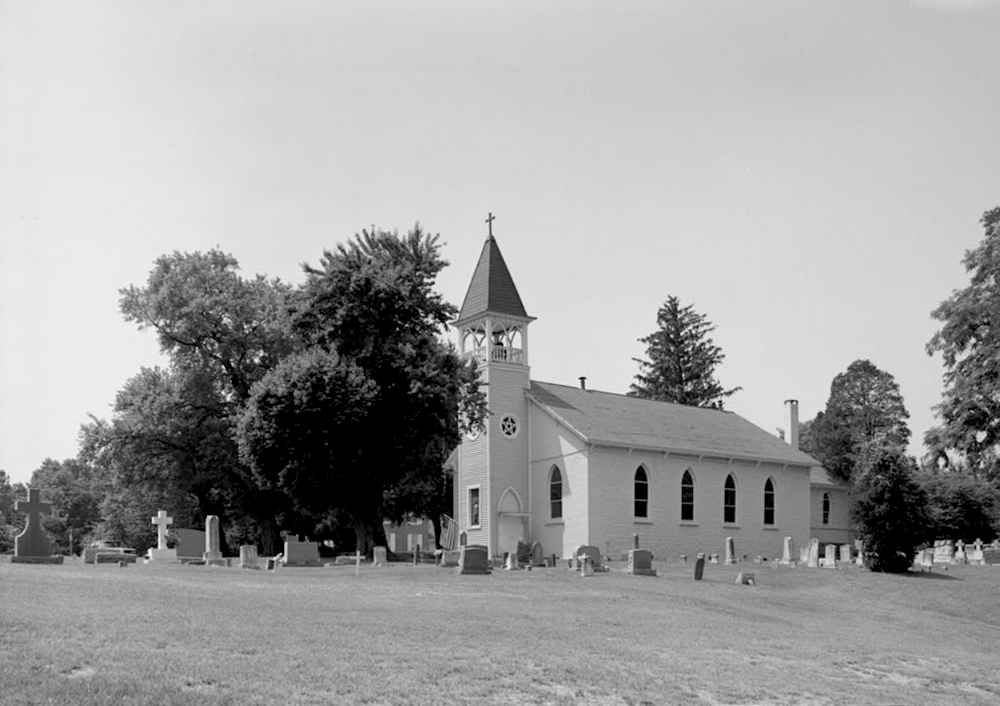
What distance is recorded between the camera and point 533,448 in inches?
1961

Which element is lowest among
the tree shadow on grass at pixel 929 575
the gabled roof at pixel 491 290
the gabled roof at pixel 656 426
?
the tree shadow on grass at pixel 929 575

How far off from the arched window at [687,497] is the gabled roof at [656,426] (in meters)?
1.28

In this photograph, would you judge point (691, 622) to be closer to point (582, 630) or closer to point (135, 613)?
point (582, 630)

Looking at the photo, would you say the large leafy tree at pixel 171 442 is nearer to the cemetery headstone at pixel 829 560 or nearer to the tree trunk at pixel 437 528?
the tree trunk at pixel 437 528

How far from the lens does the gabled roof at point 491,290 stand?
4925 cm

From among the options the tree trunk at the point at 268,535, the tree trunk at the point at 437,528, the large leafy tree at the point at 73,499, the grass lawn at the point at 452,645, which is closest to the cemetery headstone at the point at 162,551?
the tree trunk at the point at 268,535

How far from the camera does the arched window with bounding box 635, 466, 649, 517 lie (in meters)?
48.6

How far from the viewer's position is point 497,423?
162 ft

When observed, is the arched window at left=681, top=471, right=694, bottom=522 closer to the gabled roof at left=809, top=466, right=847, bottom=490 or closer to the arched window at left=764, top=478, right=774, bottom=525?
the arched window at left=764, top=478, right=774, bottom=525

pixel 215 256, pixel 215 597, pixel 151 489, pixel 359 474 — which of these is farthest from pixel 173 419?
pixel 215 597

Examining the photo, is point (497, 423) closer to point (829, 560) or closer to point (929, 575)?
point (829, 560)

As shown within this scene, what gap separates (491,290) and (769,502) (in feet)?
60.4

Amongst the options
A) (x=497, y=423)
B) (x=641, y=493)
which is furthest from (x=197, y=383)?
(x=641, y=493)

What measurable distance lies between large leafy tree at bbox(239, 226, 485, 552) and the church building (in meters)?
6.88
